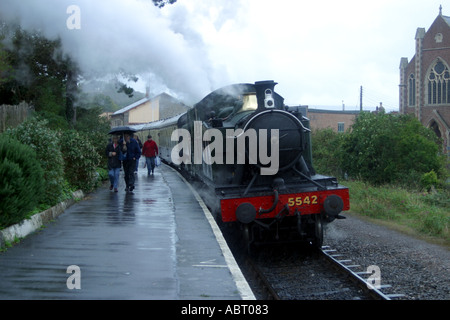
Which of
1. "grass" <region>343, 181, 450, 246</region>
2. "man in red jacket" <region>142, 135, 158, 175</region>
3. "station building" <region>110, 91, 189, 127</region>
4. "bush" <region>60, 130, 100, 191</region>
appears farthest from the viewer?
"station building" <region>110, 91, 189, 127</region>

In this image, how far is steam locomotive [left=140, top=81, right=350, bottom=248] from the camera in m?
7.80

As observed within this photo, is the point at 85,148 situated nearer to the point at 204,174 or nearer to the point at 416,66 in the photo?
the point at 204,174

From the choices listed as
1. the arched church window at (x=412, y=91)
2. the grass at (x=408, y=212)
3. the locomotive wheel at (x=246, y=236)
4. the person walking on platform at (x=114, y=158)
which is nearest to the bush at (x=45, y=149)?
the person walking on platform at (x=114, y=158)

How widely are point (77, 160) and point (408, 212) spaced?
9.44 meters

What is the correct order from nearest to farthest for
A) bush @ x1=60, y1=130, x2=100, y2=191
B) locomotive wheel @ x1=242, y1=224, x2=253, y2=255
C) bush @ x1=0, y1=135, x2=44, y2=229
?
bush @ x1=0, y1=135, x2=44, y2=229 → locomotive wheel @ x1=242, y1=224, x2=253, y2=255 → bush @ x1=60, y1=130, x2=100, y2=191

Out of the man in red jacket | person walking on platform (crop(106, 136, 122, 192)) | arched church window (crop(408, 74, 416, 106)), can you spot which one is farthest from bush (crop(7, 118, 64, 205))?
arched church window (crop(408, 74, 416, 106))

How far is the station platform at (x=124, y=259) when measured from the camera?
4.93 m

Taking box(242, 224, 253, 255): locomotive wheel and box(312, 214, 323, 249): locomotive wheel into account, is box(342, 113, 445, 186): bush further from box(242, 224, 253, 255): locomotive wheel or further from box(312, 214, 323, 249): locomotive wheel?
box(242, 224, 253, 255): locomotive wheel

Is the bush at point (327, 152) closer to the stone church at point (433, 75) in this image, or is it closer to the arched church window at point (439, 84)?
the stone church at point (433, 75)

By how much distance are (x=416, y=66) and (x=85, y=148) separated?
185ft

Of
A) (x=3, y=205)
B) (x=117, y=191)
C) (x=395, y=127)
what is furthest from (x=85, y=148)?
(x=395, y=127)

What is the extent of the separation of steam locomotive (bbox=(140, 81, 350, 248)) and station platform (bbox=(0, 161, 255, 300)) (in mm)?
756

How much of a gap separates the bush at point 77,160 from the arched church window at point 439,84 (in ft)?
180

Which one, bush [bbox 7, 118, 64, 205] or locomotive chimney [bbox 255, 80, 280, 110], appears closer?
locomotive chimney [bbox 255, 80, 280, 110]
